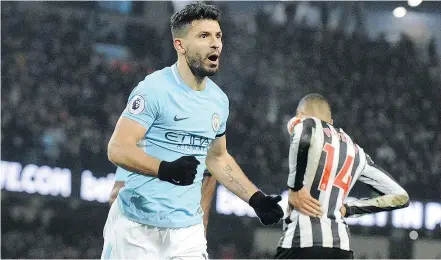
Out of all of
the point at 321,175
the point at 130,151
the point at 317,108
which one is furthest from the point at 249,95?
the point at 130,151

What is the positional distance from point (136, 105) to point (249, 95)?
12811 mm

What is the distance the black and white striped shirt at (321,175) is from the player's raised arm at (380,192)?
71 millimetres

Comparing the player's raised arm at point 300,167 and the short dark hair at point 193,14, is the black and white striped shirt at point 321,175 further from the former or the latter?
the short dark hair at point 193,14

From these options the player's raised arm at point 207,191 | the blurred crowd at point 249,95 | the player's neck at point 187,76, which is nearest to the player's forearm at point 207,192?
the player's raised arm at point 207,191

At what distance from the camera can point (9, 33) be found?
50.2ft

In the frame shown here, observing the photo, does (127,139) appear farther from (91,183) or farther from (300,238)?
(91,183)

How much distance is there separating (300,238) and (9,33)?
39.8 feet

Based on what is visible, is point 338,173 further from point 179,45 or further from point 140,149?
point 140,149

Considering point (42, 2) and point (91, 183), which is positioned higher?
point (42, 2)

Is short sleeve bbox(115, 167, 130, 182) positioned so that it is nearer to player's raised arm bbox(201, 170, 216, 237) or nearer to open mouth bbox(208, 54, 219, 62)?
open mouth bbox(208, 54, 219, 62)

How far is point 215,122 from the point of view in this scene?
11.0 feet

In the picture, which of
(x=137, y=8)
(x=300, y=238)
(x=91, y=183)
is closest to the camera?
(x=300, y=238)

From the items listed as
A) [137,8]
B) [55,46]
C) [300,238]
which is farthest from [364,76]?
[300,238]

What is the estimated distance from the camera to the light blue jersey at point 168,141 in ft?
10.4
